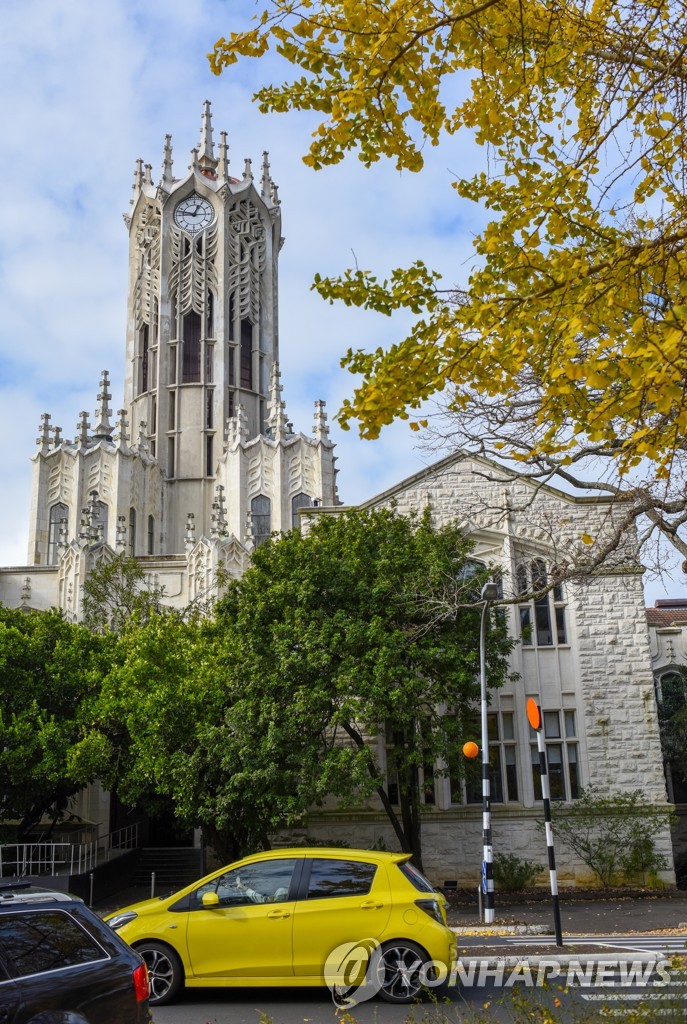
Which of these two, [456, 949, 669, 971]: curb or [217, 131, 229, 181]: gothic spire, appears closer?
[456, 949, 669, 971]: curb

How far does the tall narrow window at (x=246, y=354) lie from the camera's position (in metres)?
62.4

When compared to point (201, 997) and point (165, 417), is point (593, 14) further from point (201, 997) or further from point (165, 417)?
point (165, 417)

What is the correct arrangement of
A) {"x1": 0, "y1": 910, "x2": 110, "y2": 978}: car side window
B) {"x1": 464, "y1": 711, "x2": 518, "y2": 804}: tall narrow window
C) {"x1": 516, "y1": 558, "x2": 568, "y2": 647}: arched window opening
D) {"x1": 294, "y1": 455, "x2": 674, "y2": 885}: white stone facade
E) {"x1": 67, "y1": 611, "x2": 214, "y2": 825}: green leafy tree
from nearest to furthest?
{"x1": 0, "y1": 910, "x2": 110, "y2": 978}: car side window
{"x1": 67, "y1": 611, "x2": 214, "y2": 825}: green leafy tree
{"x1": 294, "y1": 455, "x2": 674, "y2": 885}: white stone facade
{"x1": 464, "y1": 711, "x2": 518, "y2": 804}: tall narrow window
{"x1": 516, "y1": 558, "x2": 568, "y2": 647}: arched window opening

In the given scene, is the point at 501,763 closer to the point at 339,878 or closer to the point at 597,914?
the point at 597,914

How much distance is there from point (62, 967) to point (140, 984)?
0.57 metres

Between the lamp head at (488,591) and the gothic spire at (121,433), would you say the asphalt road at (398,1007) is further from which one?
the gothic spire at (121,433)

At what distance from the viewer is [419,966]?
9047mm

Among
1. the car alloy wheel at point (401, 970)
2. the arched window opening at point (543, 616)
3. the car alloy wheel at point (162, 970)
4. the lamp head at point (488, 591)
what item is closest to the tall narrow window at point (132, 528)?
the arched window opening at point (543, 616)

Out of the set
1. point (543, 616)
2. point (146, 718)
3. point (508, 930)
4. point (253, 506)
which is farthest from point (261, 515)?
point (508, 930)

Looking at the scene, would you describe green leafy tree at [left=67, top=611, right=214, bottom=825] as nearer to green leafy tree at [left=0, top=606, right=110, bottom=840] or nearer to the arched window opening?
green leafy tree at [left=0, top=606, right=110, bottom=840]

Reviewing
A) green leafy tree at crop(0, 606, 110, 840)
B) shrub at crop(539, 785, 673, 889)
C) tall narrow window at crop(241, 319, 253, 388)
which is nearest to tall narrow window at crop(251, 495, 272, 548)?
tall narrow window at crop(241, 319, 253, 388)

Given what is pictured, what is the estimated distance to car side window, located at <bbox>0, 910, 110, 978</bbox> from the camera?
5.81m

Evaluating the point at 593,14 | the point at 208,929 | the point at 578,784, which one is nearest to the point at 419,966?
the point at 208,929

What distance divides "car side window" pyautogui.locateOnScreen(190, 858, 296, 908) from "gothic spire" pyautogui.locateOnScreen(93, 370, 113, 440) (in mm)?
47999
